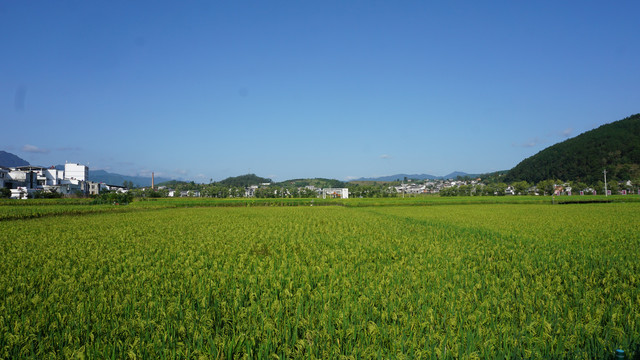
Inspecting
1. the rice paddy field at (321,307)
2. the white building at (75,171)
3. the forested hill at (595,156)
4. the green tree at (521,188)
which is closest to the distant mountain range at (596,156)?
the forested hill at (595,156)

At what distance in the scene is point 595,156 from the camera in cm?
11875

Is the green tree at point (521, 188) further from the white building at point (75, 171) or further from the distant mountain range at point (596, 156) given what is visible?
the white building at point (75, 171)

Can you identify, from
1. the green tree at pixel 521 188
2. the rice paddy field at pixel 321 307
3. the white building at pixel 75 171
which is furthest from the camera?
the green tree at pixel 521 188

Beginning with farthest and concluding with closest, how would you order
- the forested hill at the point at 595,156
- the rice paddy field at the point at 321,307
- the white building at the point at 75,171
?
the forested hill at the point at 595,156 < the white building at the point at 75,171 < the rice paddy field at the point at 321,307

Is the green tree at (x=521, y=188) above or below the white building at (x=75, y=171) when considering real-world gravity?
below

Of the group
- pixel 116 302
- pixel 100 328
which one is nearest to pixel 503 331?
pixel 100 328

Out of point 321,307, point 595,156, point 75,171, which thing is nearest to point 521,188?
point 595,156

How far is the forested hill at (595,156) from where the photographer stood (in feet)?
365

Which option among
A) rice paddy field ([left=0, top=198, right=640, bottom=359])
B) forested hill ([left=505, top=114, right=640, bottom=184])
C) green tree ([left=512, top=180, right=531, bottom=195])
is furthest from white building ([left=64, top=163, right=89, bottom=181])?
forested hill ([left=505, top=114, right=640, bottom=184])

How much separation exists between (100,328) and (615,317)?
20.6 ft

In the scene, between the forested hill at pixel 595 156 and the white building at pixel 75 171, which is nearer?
the white building at pixel 75 171

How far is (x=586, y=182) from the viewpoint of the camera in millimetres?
115375

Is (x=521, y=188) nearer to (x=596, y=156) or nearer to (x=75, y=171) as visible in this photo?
(x=596, y=156)

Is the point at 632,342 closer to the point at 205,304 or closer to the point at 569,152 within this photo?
the point at 205,304
